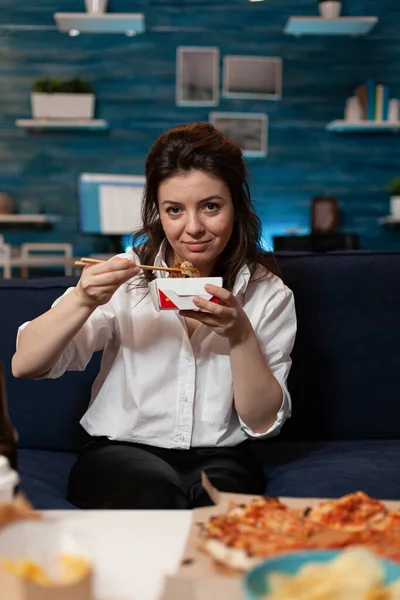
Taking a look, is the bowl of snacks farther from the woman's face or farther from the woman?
the woman's face

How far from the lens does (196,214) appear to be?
5.07ft

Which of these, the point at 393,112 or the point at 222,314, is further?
the point at 393,112

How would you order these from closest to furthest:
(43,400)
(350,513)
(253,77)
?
(350,513)
(43,400)
(253,77)

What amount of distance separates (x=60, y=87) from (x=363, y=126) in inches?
91.7

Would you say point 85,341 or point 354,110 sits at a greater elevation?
point 354,110

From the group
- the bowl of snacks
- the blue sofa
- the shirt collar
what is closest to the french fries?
the bowl of snacks

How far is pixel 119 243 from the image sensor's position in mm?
5316

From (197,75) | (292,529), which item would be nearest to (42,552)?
(292,529)

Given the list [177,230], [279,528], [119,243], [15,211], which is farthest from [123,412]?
[15,211]

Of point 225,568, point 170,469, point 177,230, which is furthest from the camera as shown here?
point 177,230

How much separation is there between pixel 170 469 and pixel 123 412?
20 cm

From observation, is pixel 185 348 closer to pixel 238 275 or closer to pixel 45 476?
pixel 238 275

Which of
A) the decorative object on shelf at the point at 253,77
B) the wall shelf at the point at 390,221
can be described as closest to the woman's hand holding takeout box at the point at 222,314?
the wall shelf at the point at 390,221

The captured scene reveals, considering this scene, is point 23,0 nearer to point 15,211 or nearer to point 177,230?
point 15,211
